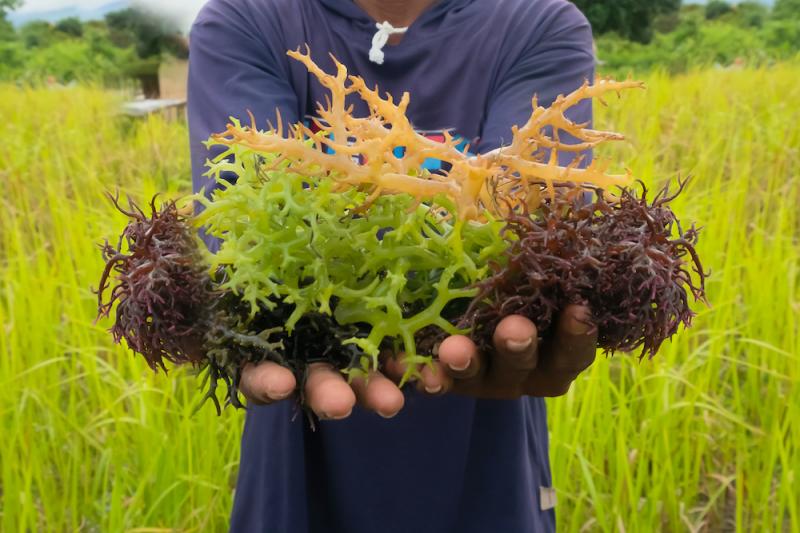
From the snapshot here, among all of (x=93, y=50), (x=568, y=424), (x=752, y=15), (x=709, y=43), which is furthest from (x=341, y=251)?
(x=752, y=15)

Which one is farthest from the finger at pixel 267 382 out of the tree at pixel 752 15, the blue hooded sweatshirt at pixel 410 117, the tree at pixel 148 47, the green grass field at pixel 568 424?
the tree at pixel 752 15

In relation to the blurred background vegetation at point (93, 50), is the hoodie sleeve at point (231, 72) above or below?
below

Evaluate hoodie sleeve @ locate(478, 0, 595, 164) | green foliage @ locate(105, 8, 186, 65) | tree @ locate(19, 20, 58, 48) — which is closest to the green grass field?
hoodie sleeve @ locate(478, 0, 595, 164)

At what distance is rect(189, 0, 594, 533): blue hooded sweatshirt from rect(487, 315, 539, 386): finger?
29 cm

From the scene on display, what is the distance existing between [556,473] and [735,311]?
21.2 inches

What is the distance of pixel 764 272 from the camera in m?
1.42

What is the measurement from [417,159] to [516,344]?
15cm

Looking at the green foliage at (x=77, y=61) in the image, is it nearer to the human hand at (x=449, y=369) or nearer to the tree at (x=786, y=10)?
the human hand at (x=449, y=369)

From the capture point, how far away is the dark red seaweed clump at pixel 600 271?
550mm

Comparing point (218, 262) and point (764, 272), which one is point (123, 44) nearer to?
point (764, 272)

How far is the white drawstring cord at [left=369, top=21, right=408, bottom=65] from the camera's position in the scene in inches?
36.0

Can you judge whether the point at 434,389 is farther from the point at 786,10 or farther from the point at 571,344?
the point at 786,10

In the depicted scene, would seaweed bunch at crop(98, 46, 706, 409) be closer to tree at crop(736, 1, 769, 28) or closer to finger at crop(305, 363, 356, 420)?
finger at crop(305, 363, 356, 420)

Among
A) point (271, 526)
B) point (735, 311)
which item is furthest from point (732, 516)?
point (271, 526)
